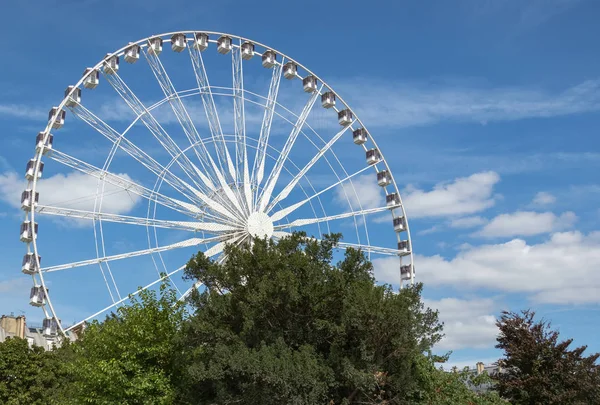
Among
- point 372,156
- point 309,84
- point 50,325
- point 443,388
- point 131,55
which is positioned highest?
point 309,84

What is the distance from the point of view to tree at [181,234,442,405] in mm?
28891

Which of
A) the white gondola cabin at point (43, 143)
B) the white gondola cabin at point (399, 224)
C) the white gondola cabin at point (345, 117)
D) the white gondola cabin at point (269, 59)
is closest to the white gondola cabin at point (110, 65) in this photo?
the white gondola cabin at point (43, 143)

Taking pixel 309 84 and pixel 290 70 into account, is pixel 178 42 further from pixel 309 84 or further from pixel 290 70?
pixel 309 84

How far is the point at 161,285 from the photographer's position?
128ft

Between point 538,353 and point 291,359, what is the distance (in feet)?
66.4

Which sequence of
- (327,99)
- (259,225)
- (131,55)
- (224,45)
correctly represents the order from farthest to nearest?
(327,99), (224,45), (131,55), (259,225)

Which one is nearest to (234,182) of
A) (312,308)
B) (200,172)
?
(200,172)

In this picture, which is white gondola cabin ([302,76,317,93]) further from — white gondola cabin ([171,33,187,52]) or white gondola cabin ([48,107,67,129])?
white gondola cabin ([48,107,67,129])

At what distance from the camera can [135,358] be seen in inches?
1385

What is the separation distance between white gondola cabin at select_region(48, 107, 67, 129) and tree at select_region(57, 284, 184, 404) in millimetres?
11705

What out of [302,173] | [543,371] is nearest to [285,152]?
[302,173]

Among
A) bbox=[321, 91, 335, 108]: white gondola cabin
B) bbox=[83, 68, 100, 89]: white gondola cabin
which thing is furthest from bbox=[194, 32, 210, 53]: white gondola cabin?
bbox=[321, 91, 335, 108]: white gondola cabin

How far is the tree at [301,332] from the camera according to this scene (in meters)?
28.9

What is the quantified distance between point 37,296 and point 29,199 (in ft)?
17.4
